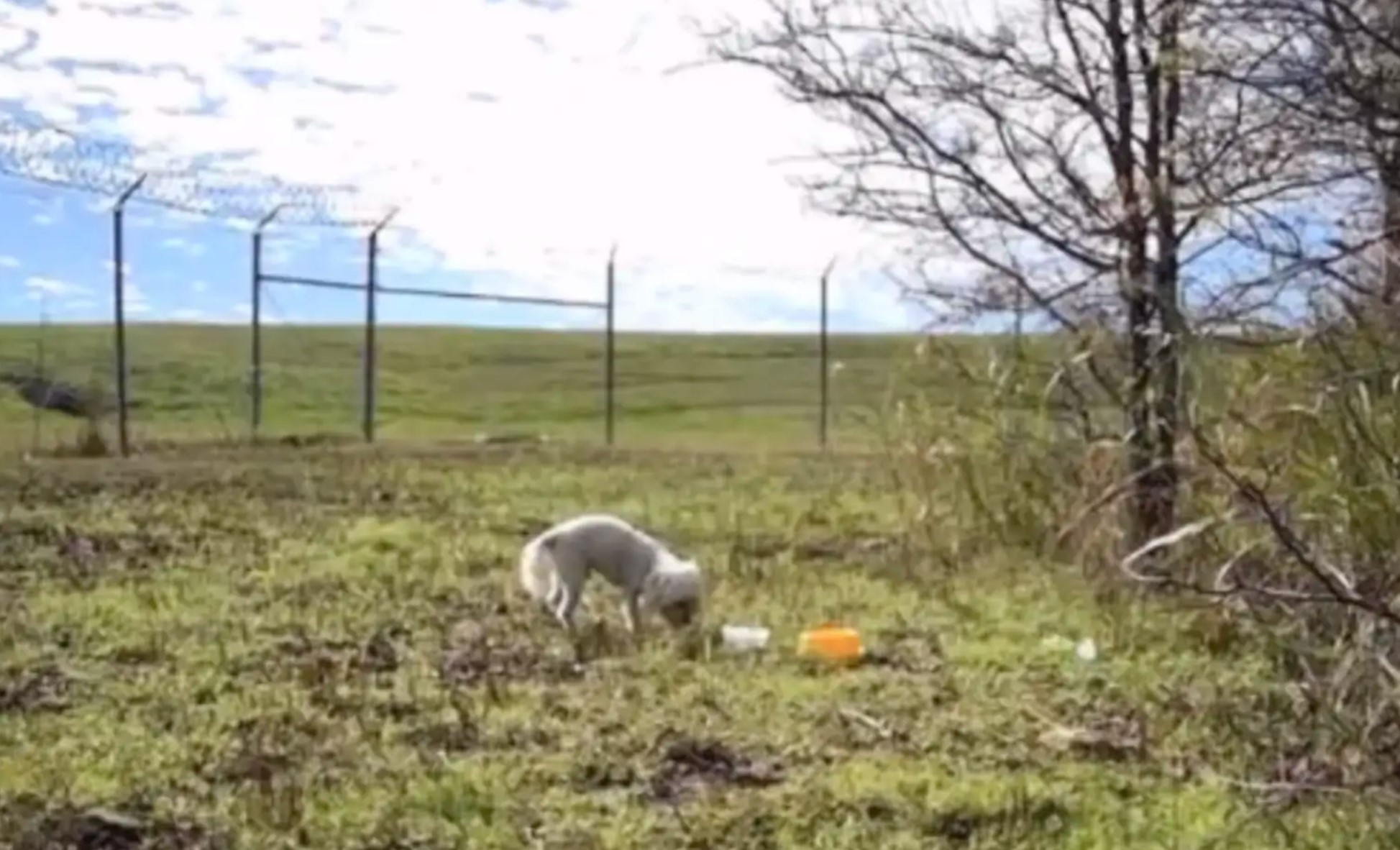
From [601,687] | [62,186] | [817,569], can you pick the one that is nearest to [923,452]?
[817,569]

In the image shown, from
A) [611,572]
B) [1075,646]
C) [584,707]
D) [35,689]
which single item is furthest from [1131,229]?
[35,689]

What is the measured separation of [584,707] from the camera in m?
7.07

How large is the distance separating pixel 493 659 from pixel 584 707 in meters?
1.09

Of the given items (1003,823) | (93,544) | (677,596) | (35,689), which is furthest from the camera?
(93,544)

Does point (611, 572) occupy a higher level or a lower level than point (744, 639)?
higher

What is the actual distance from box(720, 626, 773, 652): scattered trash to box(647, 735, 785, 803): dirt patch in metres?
1.88

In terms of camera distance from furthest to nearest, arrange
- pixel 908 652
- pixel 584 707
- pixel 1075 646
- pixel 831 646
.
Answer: pixel 1075 646 → pixel 908 652 → pixel 831 646 → pixel 584 707

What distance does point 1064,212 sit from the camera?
10.6 meters

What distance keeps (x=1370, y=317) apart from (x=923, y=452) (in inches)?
281

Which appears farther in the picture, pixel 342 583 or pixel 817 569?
pixel 817 569

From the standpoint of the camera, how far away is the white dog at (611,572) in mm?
8727

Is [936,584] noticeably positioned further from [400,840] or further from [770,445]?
[770,445]

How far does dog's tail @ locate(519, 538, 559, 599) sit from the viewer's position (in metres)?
9.06

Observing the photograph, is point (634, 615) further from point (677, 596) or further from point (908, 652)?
point (908, 652)
